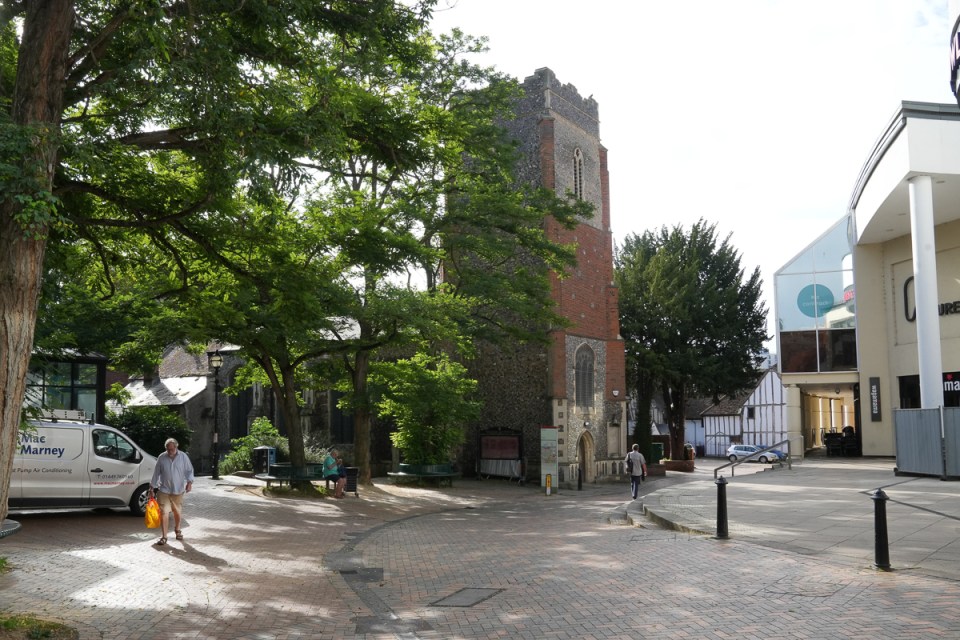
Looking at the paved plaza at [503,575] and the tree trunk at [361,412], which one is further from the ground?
the tree trunk at [361,412]

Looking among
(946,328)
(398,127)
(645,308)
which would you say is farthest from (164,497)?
(645,308)

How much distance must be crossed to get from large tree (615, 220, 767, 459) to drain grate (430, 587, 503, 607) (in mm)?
36410

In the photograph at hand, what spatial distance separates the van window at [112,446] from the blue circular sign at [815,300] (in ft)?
96.5

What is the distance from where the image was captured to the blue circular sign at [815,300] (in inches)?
1391

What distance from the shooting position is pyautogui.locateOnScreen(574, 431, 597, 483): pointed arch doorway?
1404 inches

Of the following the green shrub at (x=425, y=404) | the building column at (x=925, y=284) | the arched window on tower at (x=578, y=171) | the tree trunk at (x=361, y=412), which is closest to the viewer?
the building column at (x=925, y=284)

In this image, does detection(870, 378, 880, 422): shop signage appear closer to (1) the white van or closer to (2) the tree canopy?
(2) the tree canopy

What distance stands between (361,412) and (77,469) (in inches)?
418

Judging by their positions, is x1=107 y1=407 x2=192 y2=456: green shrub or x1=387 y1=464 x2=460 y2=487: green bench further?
x1=107 y1=407 x2=192 y2=456: green shrub

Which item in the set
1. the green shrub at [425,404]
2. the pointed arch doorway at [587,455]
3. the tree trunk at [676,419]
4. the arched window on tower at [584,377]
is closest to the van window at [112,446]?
the green shrub at [425,404]

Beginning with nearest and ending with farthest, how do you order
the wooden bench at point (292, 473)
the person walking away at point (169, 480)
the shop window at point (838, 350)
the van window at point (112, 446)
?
the person walking away at point (169, 480), the van window at point (112, 446), the wooden bench at point (292, 473), the shop window at point (838, 350)

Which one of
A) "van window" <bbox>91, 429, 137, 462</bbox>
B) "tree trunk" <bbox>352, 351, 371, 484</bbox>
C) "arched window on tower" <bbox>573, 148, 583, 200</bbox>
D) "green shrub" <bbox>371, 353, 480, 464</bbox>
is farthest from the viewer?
"arched window on tower" <bbox>573, 148, 583, 200</bbox>

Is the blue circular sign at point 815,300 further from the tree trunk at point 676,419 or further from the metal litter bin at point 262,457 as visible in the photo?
the metal litter bin at point 262,457

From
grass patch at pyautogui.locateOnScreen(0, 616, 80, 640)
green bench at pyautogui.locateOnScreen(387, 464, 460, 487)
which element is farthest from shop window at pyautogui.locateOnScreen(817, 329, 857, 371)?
grass patch at pyautogui.locateOnScreen(0, 616, 80, 640)
